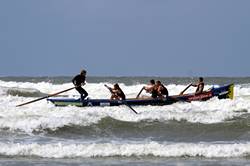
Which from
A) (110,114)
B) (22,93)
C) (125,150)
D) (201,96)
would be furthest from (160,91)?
(22,93)

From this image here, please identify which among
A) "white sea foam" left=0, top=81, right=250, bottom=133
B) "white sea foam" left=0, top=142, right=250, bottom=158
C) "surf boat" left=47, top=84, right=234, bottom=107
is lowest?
"white sea foam" left=0, top=142, right=250, bottom=158

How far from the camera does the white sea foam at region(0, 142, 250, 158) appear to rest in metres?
10.8

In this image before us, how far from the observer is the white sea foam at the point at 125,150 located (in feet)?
35.3

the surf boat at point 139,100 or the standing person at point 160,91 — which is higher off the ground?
the standing person at point 160,91

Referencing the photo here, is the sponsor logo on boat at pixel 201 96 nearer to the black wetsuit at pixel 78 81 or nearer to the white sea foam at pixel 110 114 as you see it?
the white sea foam at pixel 110 114

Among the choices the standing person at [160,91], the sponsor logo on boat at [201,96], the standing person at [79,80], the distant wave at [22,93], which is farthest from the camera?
the distant wave at [22,93]

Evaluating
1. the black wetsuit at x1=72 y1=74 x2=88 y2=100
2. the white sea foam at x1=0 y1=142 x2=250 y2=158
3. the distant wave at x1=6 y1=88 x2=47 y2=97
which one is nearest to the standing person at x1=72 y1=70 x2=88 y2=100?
the black wetsuit at x1=72 y1=74 x2=88 y2=100

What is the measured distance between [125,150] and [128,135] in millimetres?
3712

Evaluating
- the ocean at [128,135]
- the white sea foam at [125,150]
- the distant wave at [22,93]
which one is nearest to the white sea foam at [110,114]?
the ocean at [128,135]

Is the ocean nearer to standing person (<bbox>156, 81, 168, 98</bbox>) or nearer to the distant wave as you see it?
standing person (<bbox>156, 81, 168, 98</bbox>)

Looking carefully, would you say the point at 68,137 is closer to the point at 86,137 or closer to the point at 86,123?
the point at 86,137

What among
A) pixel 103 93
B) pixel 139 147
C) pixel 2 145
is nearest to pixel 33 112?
pixel 2 145

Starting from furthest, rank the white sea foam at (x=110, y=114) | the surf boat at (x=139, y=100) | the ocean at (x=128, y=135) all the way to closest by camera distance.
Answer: the surf boat at (x=139, y=100)
the white sea foam at (x=110, y=114)
the ocean at (x=128, y=135)

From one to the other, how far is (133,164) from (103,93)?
25563 mm
